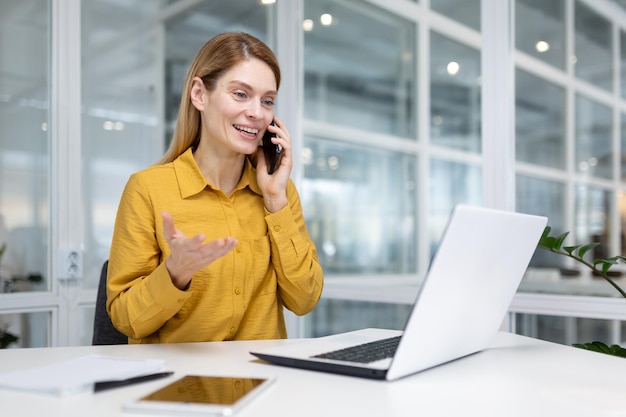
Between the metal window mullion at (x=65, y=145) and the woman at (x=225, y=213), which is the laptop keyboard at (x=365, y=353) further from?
the metal window mullion at (x=65, y=145)

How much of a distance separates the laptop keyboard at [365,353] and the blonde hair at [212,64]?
2.96ft

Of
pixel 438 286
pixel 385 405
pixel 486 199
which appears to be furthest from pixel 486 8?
pixel 385 405

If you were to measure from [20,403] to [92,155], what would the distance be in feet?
7.28

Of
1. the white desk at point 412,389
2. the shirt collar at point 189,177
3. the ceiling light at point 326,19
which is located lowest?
the white desk at point 412,389

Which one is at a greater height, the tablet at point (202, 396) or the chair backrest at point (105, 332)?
the tablet at point (202, 396)

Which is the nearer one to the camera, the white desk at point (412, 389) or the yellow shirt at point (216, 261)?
the white desk at point (412, 389)

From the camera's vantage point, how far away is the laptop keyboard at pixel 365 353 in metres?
1.08

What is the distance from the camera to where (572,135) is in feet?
7.89

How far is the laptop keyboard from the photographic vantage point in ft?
3.55

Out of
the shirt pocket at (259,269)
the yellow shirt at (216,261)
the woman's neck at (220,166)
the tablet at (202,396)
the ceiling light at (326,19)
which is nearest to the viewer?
the tablet at (202,396)

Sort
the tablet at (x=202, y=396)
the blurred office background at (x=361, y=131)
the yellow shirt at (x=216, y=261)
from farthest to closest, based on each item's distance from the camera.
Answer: the blurred office background at (x=361, y=131), the yellow shirt at (x=216, y=261), the tablet at (x=202, y=396)

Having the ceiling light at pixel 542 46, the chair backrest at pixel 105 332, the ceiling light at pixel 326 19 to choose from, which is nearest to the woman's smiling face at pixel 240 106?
the chair backrest at pixel 105 332

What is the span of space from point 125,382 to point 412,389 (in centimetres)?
43

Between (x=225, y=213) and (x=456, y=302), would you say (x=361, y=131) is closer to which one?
(x=225, y=213)
